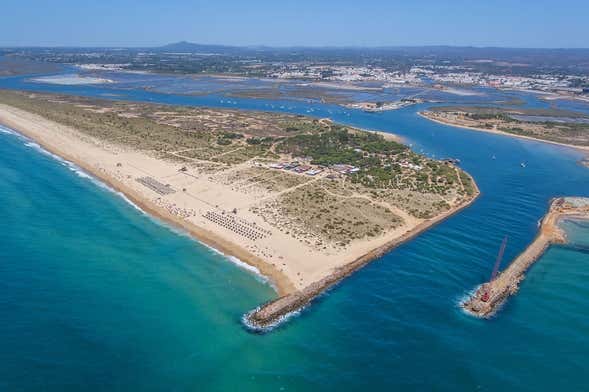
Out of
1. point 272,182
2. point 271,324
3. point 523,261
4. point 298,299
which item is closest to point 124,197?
point 272,182

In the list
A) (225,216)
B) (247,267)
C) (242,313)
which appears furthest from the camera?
(225,216)

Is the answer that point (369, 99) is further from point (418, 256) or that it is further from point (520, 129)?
point (418, 256)

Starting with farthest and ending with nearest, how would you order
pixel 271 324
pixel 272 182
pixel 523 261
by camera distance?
pixel 272 182, pixel 523 261, pixel 271 324

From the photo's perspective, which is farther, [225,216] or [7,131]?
[7,131]

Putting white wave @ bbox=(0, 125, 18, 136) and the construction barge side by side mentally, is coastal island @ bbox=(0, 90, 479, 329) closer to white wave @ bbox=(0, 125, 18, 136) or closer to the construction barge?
white wave @ bbox=(0, 125, 18, 136)

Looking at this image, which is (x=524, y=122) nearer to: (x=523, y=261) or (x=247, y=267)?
(x=523, y=261)

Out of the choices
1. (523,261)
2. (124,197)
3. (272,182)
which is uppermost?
(272,182)

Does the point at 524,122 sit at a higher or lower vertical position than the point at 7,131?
higher
